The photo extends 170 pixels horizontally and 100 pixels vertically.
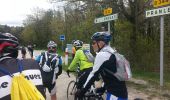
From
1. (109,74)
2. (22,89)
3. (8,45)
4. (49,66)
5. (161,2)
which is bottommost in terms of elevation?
(49,66)

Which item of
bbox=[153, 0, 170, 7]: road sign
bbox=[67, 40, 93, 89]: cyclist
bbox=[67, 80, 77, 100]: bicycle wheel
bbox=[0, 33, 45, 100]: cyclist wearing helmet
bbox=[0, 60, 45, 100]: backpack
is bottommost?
bbox=[67, 80, 77, 100]: bicycle wheel

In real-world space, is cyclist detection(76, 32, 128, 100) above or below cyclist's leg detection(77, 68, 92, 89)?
above

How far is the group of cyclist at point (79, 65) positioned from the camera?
12.0 ft

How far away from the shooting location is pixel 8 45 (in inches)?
145

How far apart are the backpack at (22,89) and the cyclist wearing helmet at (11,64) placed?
0.05m

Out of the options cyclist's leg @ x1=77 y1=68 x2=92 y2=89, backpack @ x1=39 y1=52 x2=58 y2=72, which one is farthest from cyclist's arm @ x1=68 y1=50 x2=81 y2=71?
backpack @ x1=39 y1=52 x2=58 y2=72

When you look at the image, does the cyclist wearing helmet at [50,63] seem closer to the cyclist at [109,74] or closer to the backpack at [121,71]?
the cyclist at [109,74]

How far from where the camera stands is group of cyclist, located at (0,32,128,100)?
3668 mm

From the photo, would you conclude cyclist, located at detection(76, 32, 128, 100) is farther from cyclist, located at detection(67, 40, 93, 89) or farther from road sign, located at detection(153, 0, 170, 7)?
road sign, located at detection(153, 0, 170, 7)

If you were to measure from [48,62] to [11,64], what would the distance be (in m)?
6.31

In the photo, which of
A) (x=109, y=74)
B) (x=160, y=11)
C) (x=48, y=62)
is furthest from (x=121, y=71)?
(x=160, y=11)

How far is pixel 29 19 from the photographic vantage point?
108m

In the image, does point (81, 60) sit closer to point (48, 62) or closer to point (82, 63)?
point (82, 63)

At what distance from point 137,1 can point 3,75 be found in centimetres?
2131
